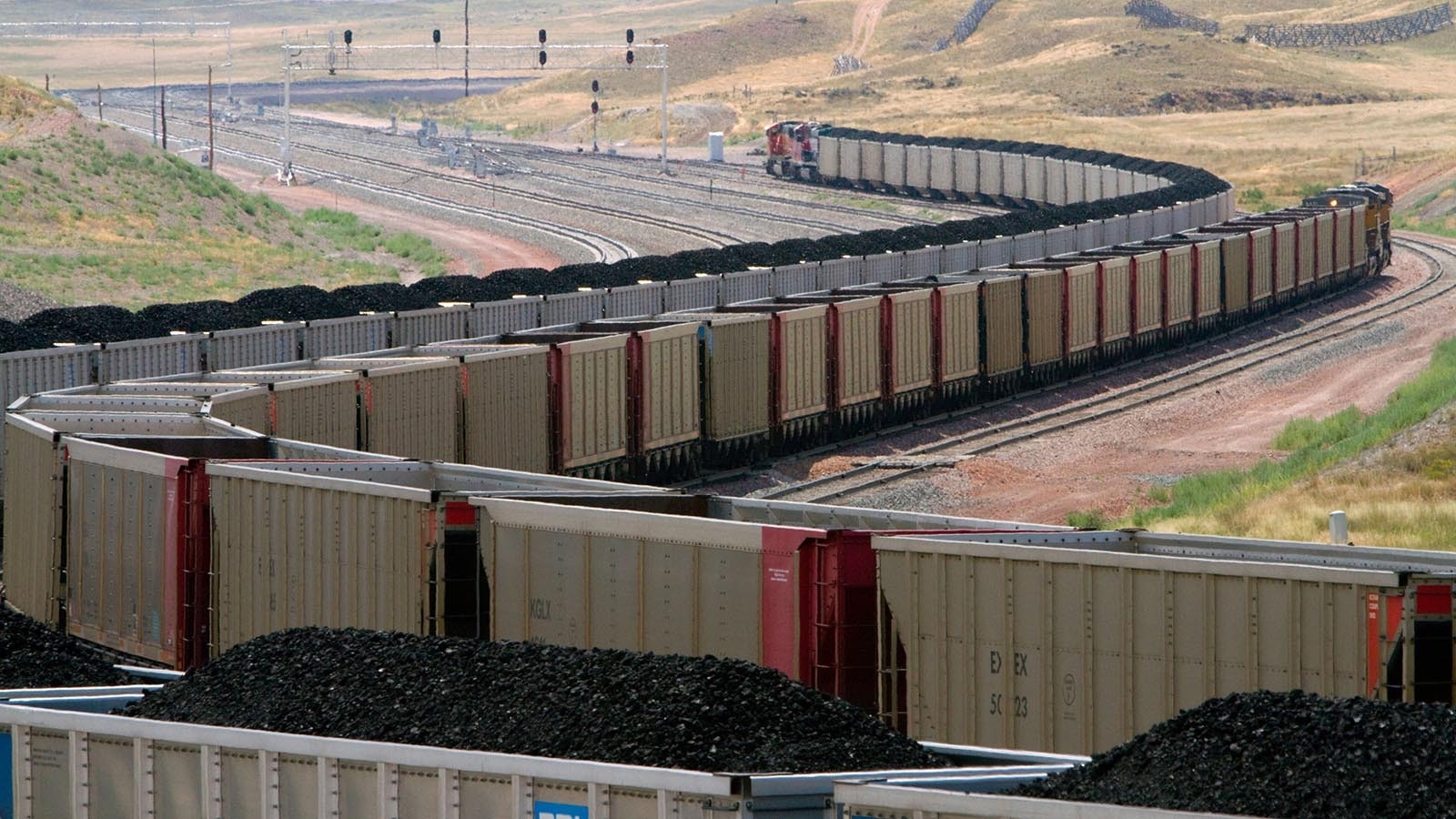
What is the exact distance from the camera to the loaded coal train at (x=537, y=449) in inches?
682

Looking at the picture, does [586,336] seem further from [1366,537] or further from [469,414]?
[1366,537]

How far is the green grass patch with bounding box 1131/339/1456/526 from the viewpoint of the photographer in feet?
110

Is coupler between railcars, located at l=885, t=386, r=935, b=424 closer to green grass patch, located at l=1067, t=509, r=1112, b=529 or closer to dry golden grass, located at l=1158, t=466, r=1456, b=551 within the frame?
green grass patch, located at l=1067, t=509, r=1112, b=529

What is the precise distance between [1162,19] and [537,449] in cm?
15548

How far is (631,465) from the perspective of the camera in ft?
113

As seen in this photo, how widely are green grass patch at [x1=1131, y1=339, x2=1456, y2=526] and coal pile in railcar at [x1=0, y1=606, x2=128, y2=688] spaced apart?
64.0 ft

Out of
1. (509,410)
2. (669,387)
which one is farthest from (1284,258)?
(509,410)

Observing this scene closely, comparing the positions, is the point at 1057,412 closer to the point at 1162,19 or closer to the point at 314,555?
the point at 314,555

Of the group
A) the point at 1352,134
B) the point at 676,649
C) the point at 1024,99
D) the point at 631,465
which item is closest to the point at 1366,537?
the point at 631,465

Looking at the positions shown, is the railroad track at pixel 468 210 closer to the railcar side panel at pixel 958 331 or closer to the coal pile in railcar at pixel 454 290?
the coal pile in railcar at pixel 454 290

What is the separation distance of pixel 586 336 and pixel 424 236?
5449 centimetres

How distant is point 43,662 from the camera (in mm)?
16391

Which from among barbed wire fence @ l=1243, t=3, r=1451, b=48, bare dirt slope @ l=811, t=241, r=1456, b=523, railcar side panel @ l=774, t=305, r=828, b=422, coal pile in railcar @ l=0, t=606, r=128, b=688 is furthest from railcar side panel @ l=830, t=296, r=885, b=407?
barbed wire fence @ l=1243, t=3, r=1451, b=48

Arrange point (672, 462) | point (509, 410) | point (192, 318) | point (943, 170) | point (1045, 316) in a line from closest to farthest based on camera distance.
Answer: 1. point (509, 410)
2. point (672, 462)
3. point (192, 318)
4. point (1045, 316)
5. point (943, 170)
